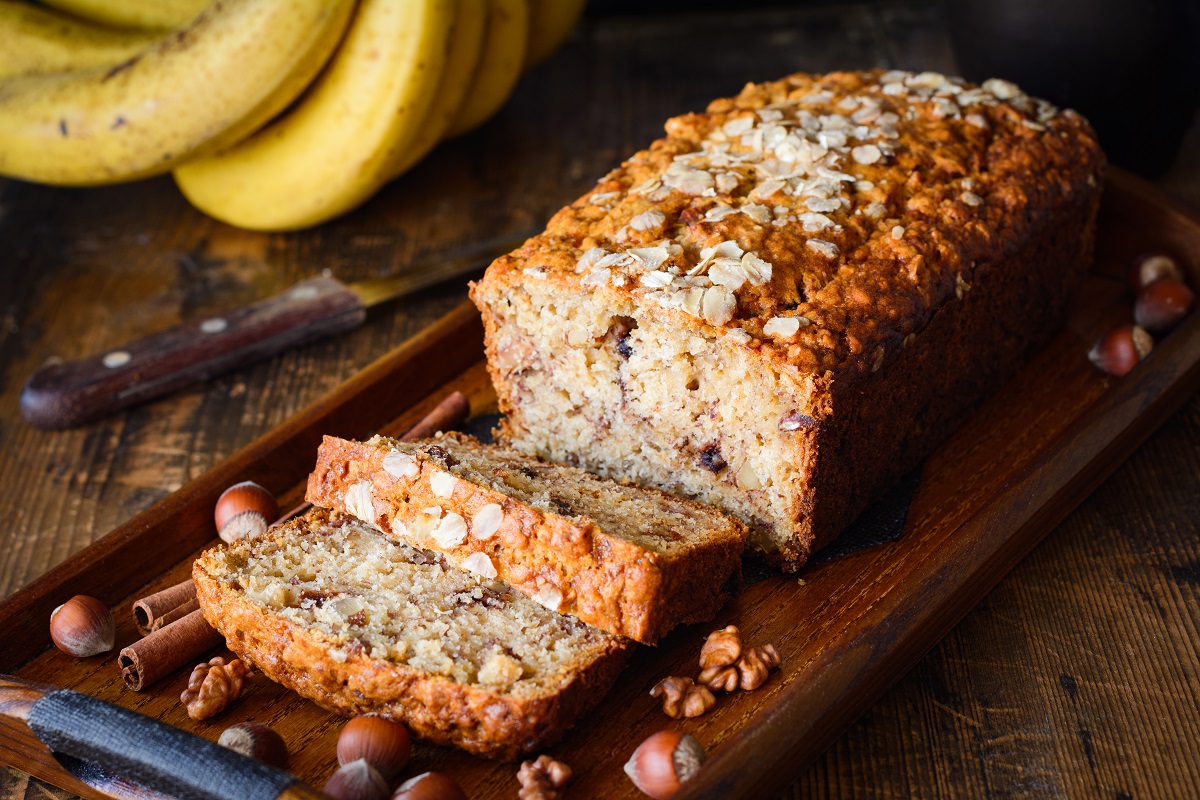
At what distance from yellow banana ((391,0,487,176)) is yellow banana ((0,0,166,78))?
0.92 m

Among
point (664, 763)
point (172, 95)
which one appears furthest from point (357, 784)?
point (172, 95)

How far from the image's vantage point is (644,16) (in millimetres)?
5641

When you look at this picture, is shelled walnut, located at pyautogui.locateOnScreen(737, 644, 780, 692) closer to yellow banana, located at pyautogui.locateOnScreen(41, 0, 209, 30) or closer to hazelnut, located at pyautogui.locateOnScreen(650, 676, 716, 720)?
hazelnut, located at pyautogui.locateOnScreen(650, 676, 716, 720)

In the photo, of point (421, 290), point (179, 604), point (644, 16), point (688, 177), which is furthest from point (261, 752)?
point (644, 16)

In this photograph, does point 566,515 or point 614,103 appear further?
point 614,103

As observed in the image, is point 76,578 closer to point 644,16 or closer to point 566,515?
point 566,515

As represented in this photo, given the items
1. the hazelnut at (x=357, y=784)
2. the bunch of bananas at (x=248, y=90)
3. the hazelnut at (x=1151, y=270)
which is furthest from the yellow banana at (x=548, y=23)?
the hazelnut at (x=357, y=784)

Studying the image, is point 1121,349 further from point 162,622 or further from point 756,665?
point 162,622

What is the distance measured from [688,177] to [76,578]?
165 cm

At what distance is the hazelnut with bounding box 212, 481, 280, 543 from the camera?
107 inches

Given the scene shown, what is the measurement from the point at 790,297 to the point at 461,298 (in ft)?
5.33

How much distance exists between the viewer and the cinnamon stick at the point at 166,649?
236 cm

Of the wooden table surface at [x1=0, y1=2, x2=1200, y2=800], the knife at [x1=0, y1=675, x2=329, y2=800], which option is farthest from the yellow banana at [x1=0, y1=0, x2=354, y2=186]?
the knife at [x1=0, y1=675, x2=329, y2=800]

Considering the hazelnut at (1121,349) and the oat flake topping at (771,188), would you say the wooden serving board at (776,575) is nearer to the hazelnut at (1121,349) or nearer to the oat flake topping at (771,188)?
the hazelnut at (1121,349)
